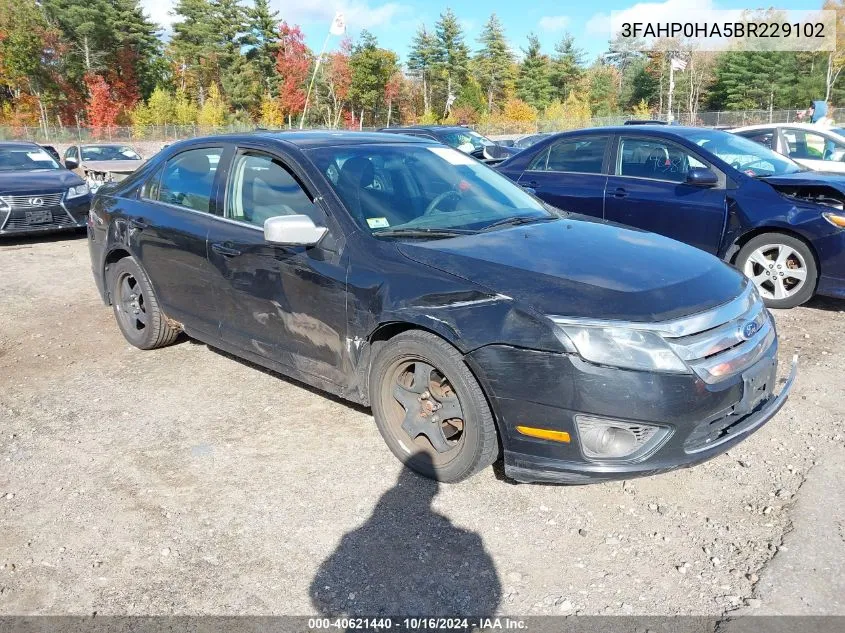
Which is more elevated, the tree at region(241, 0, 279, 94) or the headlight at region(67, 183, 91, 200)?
the tree at region(241, 0, 279, 94)

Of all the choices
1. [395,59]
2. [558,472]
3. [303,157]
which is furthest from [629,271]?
[395,59]

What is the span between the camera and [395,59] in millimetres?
70875

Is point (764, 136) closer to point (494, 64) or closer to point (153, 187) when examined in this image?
point (153, 187)

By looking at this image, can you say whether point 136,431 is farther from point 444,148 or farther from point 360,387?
point 444,148

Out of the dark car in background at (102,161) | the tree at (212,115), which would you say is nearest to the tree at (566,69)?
the tree at (212,115)

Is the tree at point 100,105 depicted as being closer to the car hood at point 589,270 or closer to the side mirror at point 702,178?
the side mirror at point 702,178

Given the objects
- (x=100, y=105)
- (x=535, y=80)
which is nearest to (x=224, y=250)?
(x=100, y=105)

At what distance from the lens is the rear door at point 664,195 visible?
6.38m

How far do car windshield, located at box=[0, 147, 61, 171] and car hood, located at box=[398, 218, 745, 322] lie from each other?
9928mm

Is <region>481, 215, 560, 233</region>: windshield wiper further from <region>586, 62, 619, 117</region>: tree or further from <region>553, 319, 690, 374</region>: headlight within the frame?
<region>586, 62, 619, 117</region>: tree

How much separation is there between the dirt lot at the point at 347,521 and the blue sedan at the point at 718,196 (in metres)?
1.85

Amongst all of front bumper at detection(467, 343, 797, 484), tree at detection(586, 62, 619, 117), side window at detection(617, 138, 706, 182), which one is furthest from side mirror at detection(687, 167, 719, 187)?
tree at detection(586, 62, 619, 117)

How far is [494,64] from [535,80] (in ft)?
22.1

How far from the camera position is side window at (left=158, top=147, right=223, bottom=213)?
14.7ft
